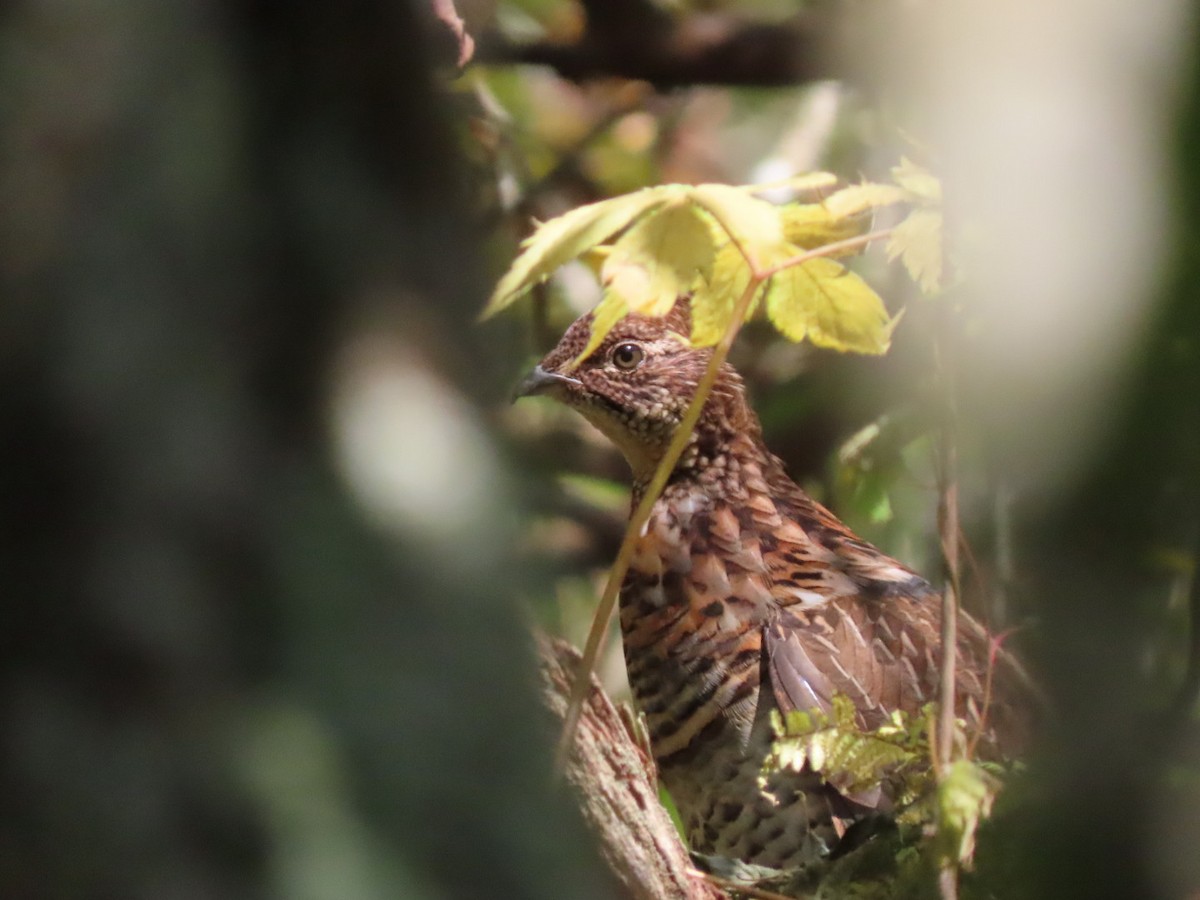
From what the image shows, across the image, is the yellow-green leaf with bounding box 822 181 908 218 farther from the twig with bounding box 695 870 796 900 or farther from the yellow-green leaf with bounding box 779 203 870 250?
the twig with bounding box 695 870 796 900

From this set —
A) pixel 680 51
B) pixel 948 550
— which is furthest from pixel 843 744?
pixel 680 51

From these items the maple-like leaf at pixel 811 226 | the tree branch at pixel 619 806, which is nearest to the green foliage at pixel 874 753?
the tree branch at pixel 619 806

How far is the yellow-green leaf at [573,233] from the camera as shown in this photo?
1296mm

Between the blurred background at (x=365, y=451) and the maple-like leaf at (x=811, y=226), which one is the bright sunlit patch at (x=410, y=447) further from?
the maple-like leaf at (x=811, y=226)

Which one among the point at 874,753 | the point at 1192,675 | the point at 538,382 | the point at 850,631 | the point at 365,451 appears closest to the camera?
the point at 1192,675

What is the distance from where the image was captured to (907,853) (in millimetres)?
1553

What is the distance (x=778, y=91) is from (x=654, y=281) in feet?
8.62

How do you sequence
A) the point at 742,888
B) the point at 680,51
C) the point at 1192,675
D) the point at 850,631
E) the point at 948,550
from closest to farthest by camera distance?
the point at 1192,675
the point at 948,550
the point at 742,888
the point at 850,631
the point at 680,51

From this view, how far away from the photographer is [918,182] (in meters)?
1.50

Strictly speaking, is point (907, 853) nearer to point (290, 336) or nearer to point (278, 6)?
point (290, 336)

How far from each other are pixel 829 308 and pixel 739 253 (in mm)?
140

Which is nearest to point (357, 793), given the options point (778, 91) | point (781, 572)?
point (781, 572)

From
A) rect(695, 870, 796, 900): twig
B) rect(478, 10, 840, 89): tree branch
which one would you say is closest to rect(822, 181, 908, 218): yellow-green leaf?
rect(695, 870, 796, 900): twig

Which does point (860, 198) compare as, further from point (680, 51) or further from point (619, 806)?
point (680, 51)
